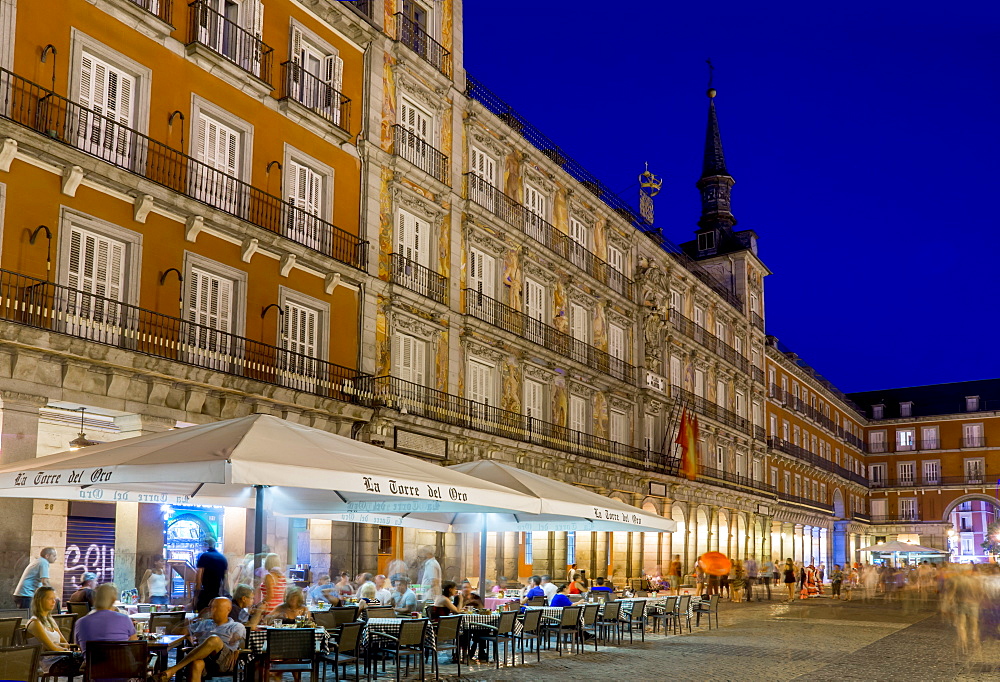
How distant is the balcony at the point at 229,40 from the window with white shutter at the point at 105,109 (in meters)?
1.84

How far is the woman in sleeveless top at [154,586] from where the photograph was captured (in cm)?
1716

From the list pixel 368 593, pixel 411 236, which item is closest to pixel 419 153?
pixel 411 236

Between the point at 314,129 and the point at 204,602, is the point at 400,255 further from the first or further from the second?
the point at 204,602

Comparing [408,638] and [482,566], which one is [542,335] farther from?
[408,638]

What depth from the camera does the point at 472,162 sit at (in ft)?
96.1

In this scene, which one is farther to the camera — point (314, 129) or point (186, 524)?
point (314, 129)

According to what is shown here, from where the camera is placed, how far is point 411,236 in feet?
85.6

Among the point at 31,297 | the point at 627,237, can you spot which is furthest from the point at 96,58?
the point at 627,237

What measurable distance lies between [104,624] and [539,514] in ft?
27.8

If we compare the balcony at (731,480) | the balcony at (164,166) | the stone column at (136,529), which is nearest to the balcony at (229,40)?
the balcony at (164,166)

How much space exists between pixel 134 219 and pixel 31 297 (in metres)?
2.70

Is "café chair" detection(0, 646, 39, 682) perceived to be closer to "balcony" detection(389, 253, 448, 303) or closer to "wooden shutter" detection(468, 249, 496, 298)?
"balcony" detection(389, 253, 448, 303)

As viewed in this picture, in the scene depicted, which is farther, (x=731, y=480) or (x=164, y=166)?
(x=731, y=480)

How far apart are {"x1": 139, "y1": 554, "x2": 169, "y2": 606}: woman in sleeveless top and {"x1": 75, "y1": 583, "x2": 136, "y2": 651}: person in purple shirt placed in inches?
301
